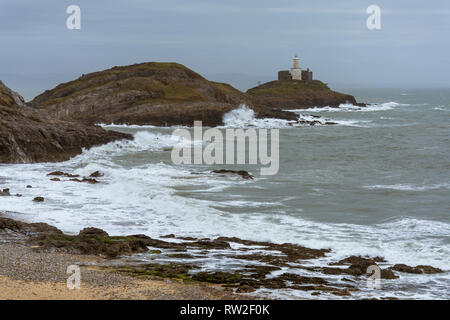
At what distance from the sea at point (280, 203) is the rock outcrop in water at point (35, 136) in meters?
0.96

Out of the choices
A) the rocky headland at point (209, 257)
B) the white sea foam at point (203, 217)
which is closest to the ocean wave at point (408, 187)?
the white sea foam at point (203, 217)

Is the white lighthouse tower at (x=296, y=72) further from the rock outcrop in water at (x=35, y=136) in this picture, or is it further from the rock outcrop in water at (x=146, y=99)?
the rock outcrop in water at (x=35, y=136)

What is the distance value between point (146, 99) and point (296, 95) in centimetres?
4675

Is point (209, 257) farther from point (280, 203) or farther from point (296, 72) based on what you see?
point (296, 72)

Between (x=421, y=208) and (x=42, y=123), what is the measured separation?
24.1 m

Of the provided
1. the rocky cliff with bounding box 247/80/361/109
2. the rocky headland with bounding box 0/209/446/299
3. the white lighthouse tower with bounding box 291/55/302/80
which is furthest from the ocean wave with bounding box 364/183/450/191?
the white lighthouse tower with bounding box 291/55/302/80

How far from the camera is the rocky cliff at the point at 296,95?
10635cm

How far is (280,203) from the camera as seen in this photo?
22.9 m

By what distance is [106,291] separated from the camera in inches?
427

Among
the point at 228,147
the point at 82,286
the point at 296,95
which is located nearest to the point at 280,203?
the point at 82,286

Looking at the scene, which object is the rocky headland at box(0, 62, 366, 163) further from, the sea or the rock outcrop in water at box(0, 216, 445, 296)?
the rock outcrop in water at box(0, 216, 445, 296)
